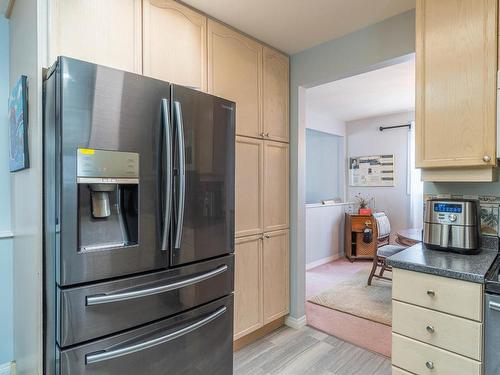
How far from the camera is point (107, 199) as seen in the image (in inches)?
49.7

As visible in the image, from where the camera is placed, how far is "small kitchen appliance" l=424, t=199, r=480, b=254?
1.61 metres

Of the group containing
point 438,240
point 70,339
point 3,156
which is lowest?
point 70,339

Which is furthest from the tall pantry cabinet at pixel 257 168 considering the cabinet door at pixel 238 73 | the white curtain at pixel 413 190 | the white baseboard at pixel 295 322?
the white curtain at pixel 413 190

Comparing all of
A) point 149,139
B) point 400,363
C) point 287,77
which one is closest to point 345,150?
point 287,77

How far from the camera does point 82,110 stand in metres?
1.14

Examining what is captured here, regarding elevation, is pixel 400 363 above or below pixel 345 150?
below

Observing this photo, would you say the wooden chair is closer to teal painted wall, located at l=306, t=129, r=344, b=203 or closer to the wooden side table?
the wooden side table

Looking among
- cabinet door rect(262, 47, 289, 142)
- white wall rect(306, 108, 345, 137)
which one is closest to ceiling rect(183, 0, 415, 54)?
cabinet door rect(262, 47, 289, 142)

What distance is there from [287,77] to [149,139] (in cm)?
172

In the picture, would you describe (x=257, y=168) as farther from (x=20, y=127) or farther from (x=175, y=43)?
(x=20, y=127)

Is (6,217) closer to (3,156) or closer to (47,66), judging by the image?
(3,156)

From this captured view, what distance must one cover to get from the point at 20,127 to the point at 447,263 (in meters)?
2.21

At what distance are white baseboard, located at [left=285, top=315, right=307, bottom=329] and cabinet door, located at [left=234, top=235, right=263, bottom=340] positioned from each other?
41cm

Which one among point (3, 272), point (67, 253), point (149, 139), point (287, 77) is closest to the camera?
point (67, 253)
